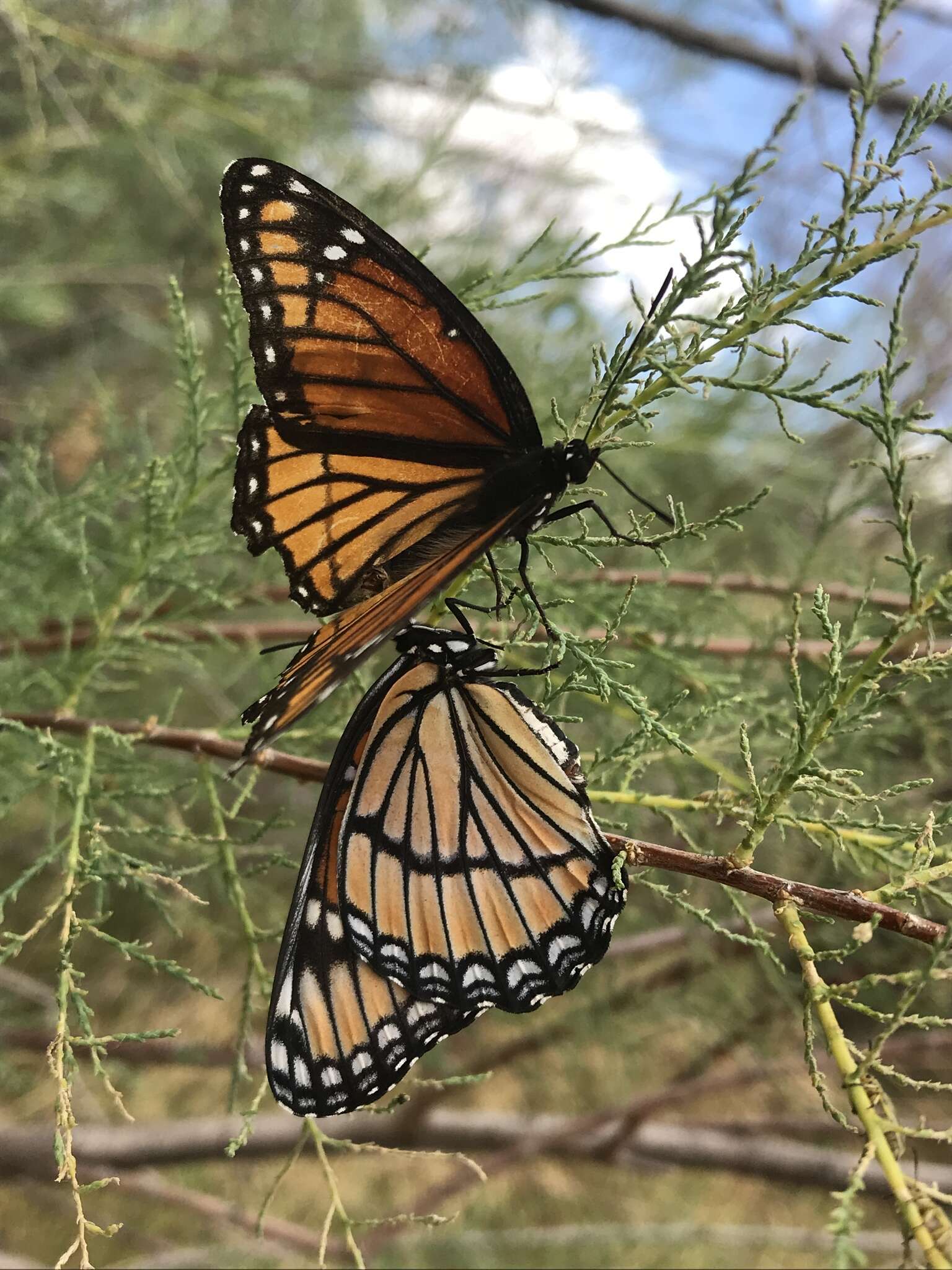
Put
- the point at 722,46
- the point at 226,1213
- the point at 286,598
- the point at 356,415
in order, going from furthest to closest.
→ the point at 722,46 < the point at 226,1213 < the point at 286,598 < the point at 356,415

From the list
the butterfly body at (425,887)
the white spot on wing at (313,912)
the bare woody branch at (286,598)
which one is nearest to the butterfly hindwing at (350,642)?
the butterfly body at (425,887)

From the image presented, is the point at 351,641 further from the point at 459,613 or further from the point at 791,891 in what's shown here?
the point at 791,891

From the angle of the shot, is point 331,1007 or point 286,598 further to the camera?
point 286,598

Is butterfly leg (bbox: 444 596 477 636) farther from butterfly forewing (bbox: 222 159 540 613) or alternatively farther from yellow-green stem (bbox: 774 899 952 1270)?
yellow-green stem (bbox: 774 899 952 1270)

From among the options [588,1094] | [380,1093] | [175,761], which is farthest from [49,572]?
[588,1094]

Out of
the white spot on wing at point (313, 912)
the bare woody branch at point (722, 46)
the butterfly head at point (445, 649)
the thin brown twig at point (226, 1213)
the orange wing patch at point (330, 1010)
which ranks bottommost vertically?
the thin brown twig at point (226, 1213)

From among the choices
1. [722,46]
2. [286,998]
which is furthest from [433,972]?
[722,46]

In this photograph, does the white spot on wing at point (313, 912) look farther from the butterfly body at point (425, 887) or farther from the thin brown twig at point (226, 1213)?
the thin brown twig at point (226, 1213)
